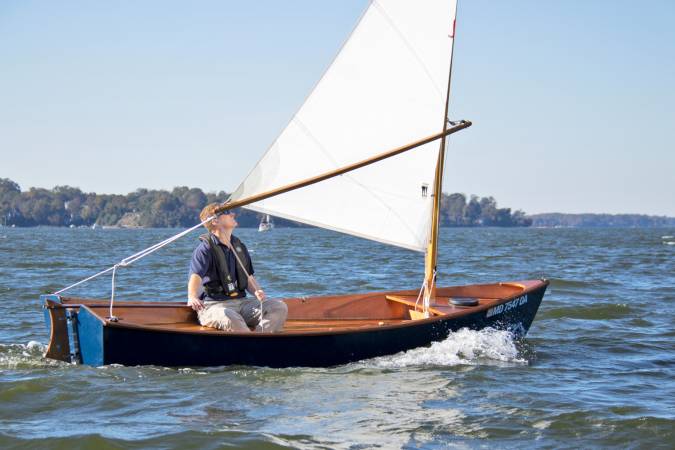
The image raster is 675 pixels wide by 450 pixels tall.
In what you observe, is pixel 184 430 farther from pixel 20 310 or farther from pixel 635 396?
pixel 20 310

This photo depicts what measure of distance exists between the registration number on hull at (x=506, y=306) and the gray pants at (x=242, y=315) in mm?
2717

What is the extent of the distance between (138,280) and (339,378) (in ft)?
46.3

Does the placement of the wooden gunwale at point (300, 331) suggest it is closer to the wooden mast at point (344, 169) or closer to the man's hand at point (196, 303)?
the man's hand at point (196, 303)

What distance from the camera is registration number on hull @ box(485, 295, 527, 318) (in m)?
11.6

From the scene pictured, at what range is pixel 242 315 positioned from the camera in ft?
35.0

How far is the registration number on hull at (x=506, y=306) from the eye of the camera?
1164 centimetres

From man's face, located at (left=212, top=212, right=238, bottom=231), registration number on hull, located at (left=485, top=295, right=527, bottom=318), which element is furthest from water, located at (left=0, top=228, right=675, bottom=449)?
man's face, located at (left=212, top=212, right=238, bottom=231)

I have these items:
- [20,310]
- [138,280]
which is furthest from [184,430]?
[138,280]

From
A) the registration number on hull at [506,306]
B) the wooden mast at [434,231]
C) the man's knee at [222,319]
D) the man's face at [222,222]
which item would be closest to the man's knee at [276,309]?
→ the man's knee at [222,319]

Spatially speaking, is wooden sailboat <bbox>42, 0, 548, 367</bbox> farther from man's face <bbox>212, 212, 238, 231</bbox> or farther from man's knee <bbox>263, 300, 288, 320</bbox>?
man's knee <bbox>263, 300, 288, 320</bbox>

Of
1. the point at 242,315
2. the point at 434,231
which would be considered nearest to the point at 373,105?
the point at 434,231

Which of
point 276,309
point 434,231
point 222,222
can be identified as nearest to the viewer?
point 222,222

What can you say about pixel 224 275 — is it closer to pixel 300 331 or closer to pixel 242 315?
pixel 242 315

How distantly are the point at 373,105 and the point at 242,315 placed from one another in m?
3.08
